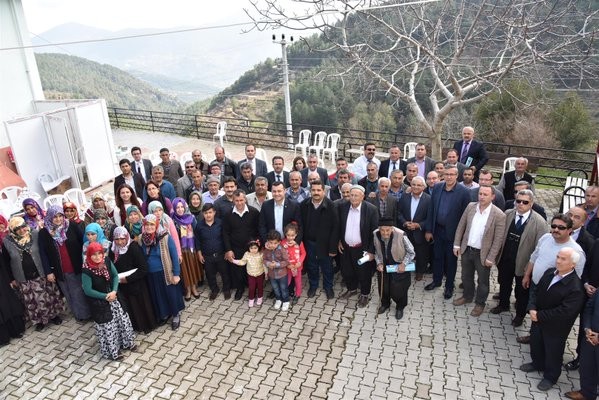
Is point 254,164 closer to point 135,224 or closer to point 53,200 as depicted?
point 135,224

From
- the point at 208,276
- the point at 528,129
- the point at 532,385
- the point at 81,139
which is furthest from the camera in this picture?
the point at 528,129

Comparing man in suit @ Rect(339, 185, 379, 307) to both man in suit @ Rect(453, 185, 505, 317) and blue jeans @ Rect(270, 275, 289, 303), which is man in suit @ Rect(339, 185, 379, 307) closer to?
blue jeans @ Rect(270, 275, 289, 303)

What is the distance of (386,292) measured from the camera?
538cm

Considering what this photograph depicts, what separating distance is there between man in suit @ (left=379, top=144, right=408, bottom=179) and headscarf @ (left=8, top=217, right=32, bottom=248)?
16.8 ft

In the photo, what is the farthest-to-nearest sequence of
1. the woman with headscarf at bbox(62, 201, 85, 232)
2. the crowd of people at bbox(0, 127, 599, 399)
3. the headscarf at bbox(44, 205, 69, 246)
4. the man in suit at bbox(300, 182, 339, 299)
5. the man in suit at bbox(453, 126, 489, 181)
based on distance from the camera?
the man in suit at bbox(453, 126, 489, 181), the man in suit at bbox(300, 182, 339, 299), the woman with headscarf at bbox(62, 201, 85, 232), the headscarf at bbox(44, 205, 69, 246), the crowd of people at bbox(0, 127, 599, 399)

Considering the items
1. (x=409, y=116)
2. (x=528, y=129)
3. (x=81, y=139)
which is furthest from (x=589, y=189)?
(x=409, y=116)

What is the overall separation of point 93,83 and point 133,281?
6859 cm

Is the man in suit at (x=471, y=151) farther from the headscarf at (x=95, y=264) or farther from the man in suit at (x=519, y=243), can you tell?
the headscarf at (x=95, y=264)

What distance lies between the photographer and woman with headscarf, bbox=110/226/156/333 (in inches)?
186

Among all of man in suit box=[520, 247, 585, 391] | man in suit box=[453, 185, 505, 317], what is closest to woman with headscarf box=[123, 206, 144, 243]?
man in suit box=[453, 185, 505, 317]

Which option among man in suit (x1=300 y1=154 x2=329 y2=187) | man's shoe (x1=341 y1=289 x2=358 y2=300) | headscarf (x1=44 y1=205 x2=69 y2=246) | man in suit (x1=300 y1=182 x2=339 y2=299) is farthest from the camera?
man in suit (x1=300 y1=154 x2=329 y2=187)

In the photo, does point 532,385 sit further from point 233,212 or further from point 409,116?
point 409,116

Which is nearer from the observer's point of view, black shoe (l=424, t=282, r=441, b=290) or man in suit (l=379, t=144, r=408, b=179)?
black shoe (l=424, t=282, r=441, b=290)

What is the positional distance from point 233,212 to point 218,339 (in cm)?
159
